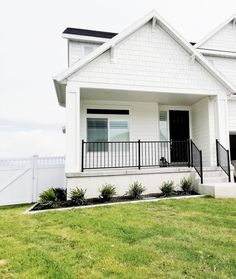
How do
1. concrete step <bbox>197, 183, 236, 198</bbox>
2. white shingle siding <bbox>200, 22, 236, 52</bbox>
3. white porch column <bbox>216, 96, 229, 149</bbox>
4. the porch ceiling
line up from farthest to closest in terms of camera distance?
1. white shingle siding <bbox>200, 22, 236, 52</bbox>
2. white porch column <bbox>216, 96, 229, 149</bbox>
3. the porch ceiling
4. concrete step <bbox>197, 183, 236, 198</bbox>

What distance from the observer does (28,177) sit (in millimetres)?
9992

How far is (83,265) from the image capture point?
3461 millimetres

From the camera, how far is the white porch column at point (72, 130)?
333 inches

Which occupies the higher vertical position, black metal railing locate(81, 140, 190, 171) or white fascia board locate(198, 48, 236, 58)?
white fascia board locate(198, 48, 236, 58)

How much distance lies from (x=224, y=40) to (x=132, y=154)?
8842mm

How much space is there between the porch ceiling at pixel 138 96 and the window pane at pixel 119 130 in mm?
1025

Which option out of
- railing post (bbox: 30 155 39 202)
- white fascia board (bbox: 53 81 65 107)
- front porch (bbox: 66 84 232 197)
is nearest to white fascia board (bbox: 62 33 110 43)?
white fascia board (bbox: 53 81 65 107)

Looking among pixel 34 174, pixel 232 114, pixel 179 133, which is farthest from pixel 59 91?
pixel 232 114

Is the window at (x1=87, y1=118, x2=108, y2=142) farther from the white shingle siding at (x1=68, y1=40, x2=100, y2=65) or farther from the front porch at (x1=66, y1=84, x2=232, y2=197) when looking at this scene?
the white shingle siding at (x1=68, y1=40, x2=100, y2=65)

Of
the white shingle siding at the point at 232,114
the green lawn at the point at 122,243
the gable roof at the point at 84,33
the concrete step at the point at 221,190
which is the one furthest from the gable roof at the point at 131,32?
the green lawn at the point at 122,243

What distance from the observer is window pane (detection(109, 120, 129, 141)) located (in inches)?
435

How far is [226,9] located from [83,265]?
1751 centimetres

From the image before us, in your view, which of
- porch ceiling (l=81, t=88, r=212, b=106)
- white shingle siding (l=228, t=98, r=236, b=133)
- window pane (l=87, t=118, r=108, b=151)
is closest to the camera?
porch ceiling (l=81, t=88, r=212, b=106)

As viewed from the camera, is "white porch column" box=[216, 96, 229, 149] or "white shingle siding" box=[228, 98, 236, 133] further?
"white shingle siding" box=[228, 98, 236, 133]
